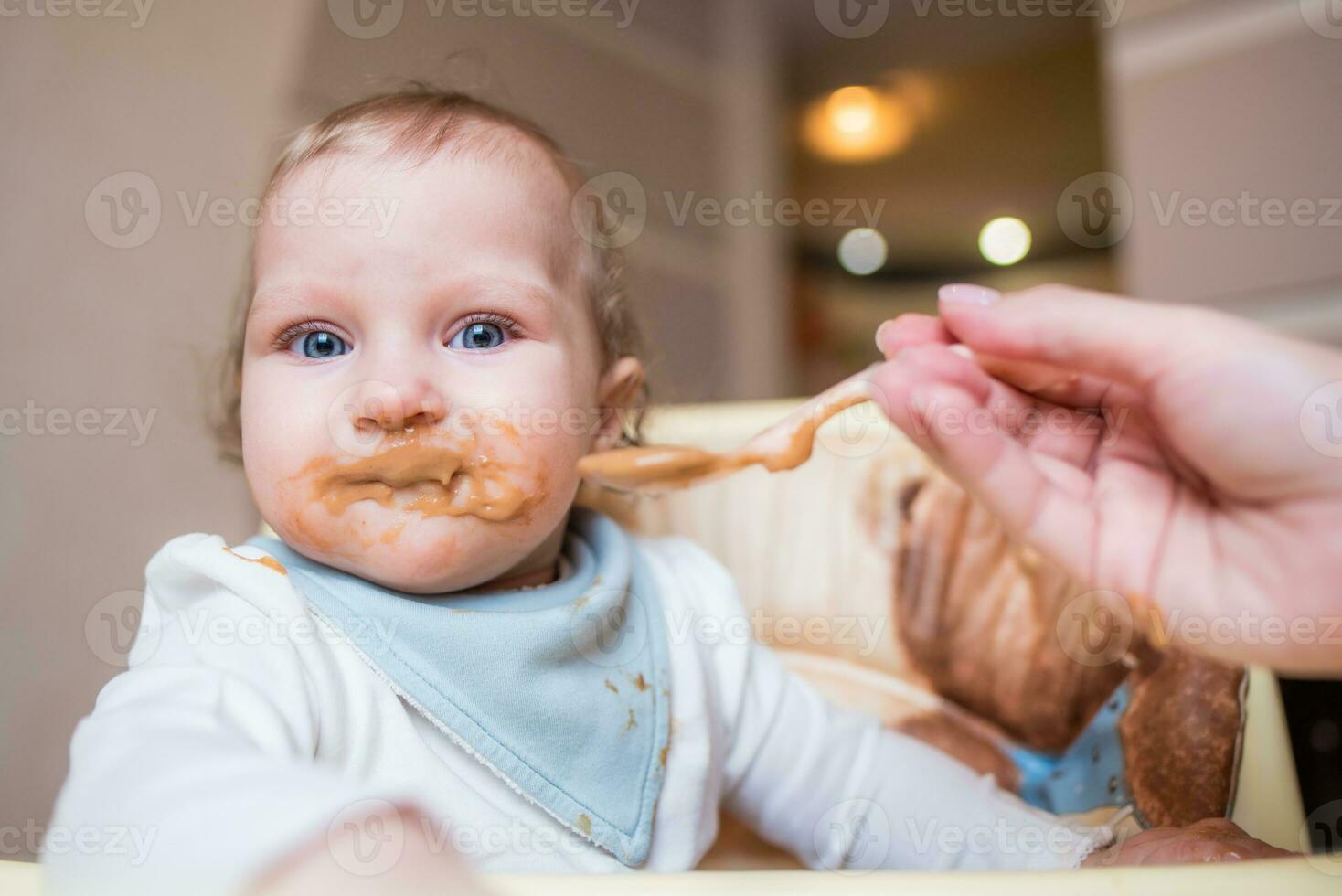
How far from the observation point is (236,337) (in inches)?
32.7

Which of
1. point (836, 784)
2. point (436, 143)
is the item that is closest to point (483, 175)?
point (436, 143)

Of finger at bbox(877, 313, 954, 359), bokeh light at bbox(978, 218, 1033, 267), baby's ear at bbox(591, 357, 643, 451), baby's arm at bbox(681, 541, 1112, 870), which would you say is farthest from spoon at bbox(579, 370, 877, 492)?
bokeh light at bbox(978, 218, 1033, 267)

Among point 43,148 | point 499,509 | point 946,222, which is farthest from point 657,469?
point 946,222

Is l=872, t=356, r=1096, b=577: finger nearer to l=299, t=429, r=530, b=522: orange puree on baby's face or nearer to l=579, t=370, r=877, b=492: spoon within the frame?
l=579, t=370, r=877, b=492: spoon

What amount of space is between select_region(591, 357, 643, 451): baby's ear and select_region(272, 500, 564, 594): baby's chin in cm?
16

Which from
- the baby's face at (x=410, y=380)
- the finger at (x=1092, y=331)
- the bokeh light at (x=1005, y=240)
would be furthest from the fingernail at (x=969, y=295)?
the bokeh light at (x=1005, y=240)

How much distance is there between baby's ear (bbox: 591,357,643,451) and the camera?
0.74 metres

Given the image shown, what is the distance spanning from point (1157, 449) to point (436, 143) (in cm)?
49

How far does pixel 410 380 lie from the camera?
0.56 metres

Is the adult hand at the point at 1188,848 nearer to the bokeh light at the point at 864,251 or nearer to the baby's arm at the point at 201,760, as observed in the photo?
the baby's arm at the point at 201,760

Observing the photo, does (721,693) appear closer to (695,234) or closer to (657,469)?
(657,469)

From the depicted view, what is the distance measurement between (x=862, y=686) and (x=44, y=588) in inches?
29.1

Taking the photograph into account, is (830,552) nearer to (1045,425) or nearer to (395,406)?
(1045,425)

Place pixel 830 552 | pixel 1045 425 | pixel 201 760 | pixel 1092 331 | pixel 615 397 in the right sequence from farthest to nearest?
pixel 830 552, pixel 615 397, pixel 1045 425, pixel 1092 331, pixel 201 760
